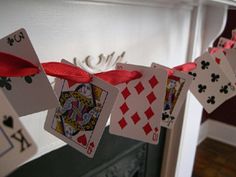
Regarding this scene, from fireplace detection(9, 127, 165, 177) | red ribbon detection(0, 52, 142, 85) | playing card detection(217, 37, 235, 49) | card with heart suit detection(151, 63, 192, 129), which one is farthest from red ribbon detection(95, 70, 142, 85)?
playing card detection(217, 37, 235, 49)

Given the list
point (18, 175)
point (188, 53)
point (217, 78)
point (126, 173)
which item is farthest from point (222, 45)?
point (18, 175)

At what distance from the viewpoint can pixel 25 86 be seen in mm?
443

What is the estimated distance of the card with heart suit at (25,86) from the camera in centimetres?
43

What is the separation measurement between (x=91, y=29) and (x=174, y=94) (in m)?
0.30

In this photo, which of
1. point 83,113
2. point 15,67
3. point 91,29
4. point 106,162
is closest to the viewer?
point 15,67

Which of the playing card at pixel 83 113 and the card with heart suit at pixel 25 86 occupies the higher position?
the card with heart suit at pixel 25 86

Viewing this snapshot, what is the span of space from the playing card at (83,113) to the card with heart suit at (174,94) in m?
0.24

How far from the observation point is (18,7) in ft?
1.95

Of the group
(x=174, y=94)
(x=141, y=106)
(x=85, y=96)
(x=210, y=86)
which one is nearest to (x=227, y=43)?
(x=210, y=86)

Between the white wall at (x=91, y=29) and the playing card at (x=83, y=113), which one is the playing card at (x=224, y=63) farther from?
the playing card at (x=83, y=113)

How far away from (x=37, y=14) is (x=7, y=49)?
0.24 meters

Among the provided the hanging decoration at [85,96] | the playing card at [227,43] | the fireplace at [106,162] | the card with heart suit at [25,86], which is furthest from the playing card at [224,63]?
the card with heart suit at [25,86]

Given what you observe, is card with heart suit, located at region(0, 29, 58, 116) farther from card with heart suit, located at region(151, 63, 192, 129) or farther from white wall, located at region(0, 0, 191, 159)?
card with heart suit, located at region(151, 63, 192, 129)

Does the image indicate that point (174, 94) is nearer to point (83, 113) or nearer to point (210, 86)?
point (210, 86)
